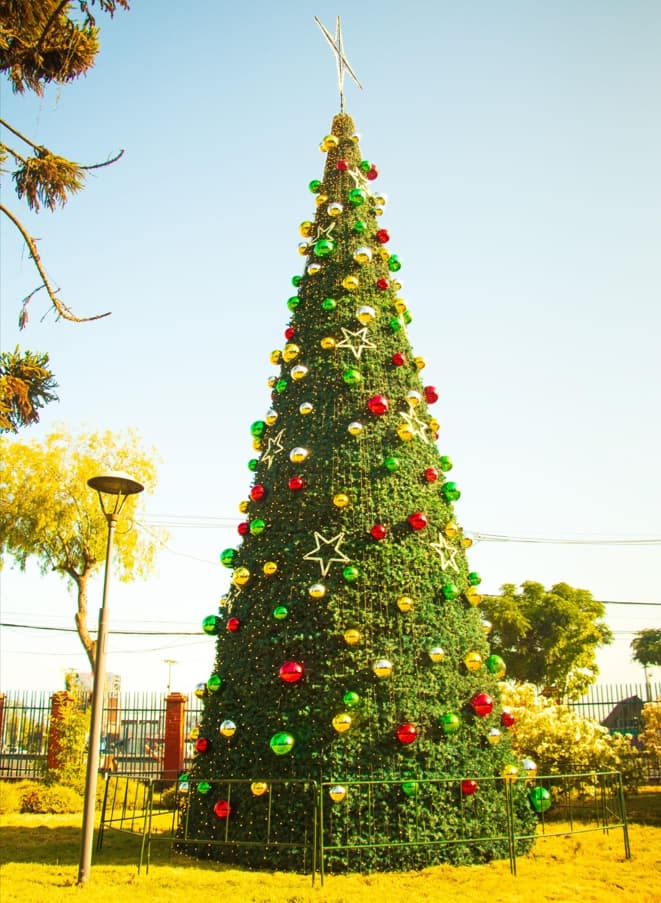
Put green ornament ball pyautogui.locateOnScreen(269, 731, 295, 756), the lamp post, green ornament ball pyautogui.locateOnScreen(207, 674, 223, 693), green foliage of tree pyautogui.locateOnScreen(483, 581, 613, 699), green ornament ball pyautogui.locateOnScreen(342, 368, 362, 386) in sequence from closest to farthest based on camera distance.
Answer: the lamp post
green ornament ball pyautogui.locateOnScreen(269, 731, 295, 756)
green ornament ball pyautogui.locateOnScreen(207, 674, 223, 693)
green ornament ball pyautogui.locateOnScreen(342, 368, 362, 386)
green foliage of tree pyautogui.locateOnScreen(483, 581, 613, 699)

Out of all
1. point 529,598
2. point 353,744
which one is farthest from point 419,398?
point 529,598

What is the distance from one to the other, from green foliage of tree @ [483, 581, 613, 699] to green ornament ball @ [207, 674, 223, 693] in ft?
68.7

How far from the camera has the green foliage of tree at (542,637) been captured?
27.5 meters

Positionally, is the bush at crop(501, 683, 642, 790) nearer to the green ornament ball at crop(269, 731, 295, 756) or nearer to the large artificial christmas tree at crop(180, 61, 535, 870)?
the large artificial christmas tree at crop(180, 61, 535, 870)

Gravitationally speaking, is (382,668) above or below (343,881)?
above

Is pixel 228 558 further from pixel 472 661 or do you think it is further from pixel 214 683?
pixel 472 661

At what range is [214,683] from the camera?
8688mm

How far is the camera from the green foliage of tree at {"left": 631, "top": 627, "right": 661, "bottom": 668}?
50.9 metres

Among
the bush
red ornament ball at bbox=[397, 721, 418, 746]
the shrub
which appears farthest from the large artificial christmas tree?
the shrub

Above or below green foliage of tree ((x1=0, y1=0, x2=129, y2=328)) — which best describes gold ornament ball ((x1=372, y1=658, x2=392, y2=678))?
below

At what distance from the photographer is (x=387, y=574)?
852 cm

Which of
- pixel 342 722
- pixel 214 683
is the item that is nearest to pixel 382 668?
pixel 342 722

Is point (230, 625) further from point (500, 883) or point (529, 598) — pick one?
point (529, 598)

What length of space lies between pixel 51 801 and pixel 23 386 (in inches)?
422
